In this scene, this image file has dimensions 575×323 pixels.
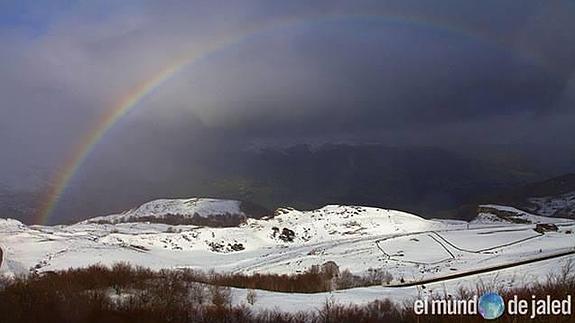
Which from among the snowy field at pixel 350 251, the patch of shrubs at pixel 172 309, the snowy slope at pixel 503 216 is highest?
the snowy slope at pixel 503 216

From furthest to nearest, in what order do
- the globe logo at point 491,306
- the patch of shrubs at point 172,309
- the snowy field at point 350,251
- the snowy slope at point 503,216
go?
1. the snowy slope at point 503,216
2. the snowy field at point 350,251
3. the patch of shrubs at point 172,309
4. the globe logo at point 491,306

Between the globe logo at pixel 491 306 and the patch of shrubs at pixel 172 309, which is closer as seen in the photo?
the globe logo at pixel 491 306

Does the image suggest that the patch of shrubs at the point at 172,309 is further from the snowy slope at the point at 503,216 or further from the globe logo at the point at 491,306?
the snowy slope at the point at 503,216

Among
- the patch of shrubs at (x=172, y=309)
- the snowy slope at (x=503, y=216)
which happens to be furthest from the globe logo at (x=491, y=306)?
the snowy slope at (x=503, y=216)

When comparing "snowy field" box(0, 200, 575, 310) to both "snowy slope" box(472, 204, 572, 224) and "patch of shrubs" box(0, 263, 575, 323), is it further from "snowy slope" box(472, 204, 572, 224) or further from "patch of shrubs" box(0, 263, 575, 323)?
"patch of shrubs" box(0, 263, 575, 323)

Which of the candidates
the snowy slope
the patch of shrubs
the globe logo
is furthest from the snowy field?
the globe logo

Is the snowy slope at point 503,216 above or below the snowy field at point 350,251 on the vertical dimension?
above

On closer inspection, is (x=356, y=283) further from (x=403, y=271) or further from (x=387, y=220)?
(x=387, y=220)
